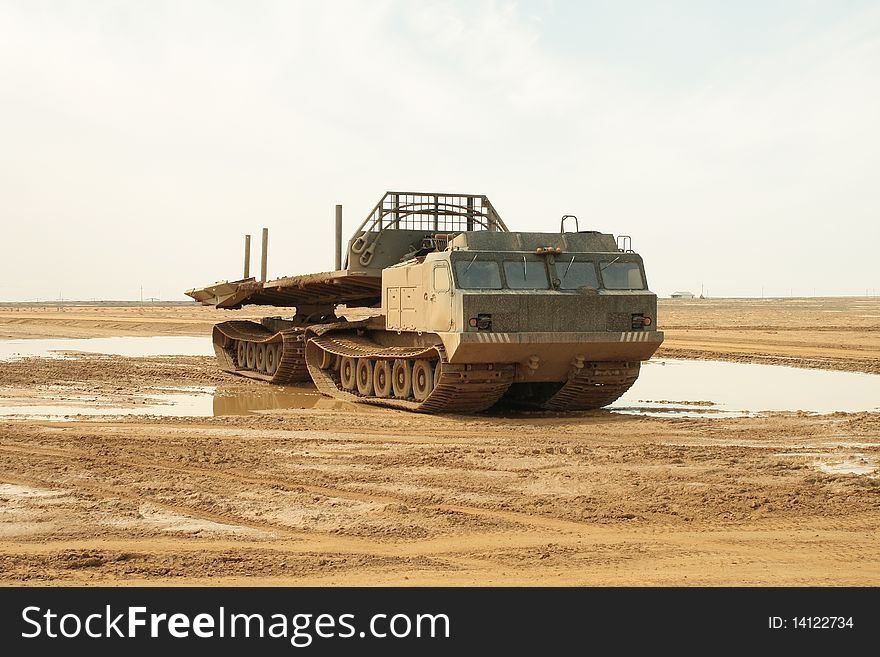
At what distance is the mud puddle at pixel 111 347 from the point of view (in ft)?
99.9

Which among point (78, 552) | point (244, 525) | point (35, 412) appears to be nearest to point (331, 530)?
point (244, 525)

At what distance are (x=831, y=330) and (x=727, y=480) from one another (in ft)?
112

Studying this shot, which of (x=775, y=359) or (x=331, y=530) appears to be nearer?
(x=331, y=530)

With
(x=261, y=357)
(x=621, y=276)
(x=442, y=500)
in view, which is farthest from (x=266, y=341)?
(x=442, y=500)

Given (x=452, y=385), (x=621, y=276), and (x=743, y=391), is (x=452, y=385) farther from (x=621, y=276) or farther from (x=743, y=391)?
(x=743, y=391)

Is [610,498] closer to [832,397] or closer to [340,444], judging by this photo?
[340,444]

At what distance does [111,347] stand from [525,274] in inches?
890

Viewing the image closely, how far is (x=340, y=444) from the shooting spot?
12.2 metres

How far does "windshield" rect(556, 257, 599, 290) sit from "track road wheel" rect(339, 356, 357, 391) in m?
4.32

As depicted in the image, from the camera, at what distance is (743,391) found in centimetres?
1919

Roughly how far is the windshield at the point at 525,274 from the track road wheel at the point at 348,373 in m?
4.05

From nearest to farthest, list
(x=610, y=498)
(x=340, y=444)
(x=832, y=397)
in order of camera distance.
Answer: (x=610, y=498)
(x=340, y=444)
(x=832, y=397)

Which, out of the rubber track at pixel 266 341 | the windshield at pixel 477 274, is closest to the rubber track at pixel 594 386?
the windshield at pixel 477 274
